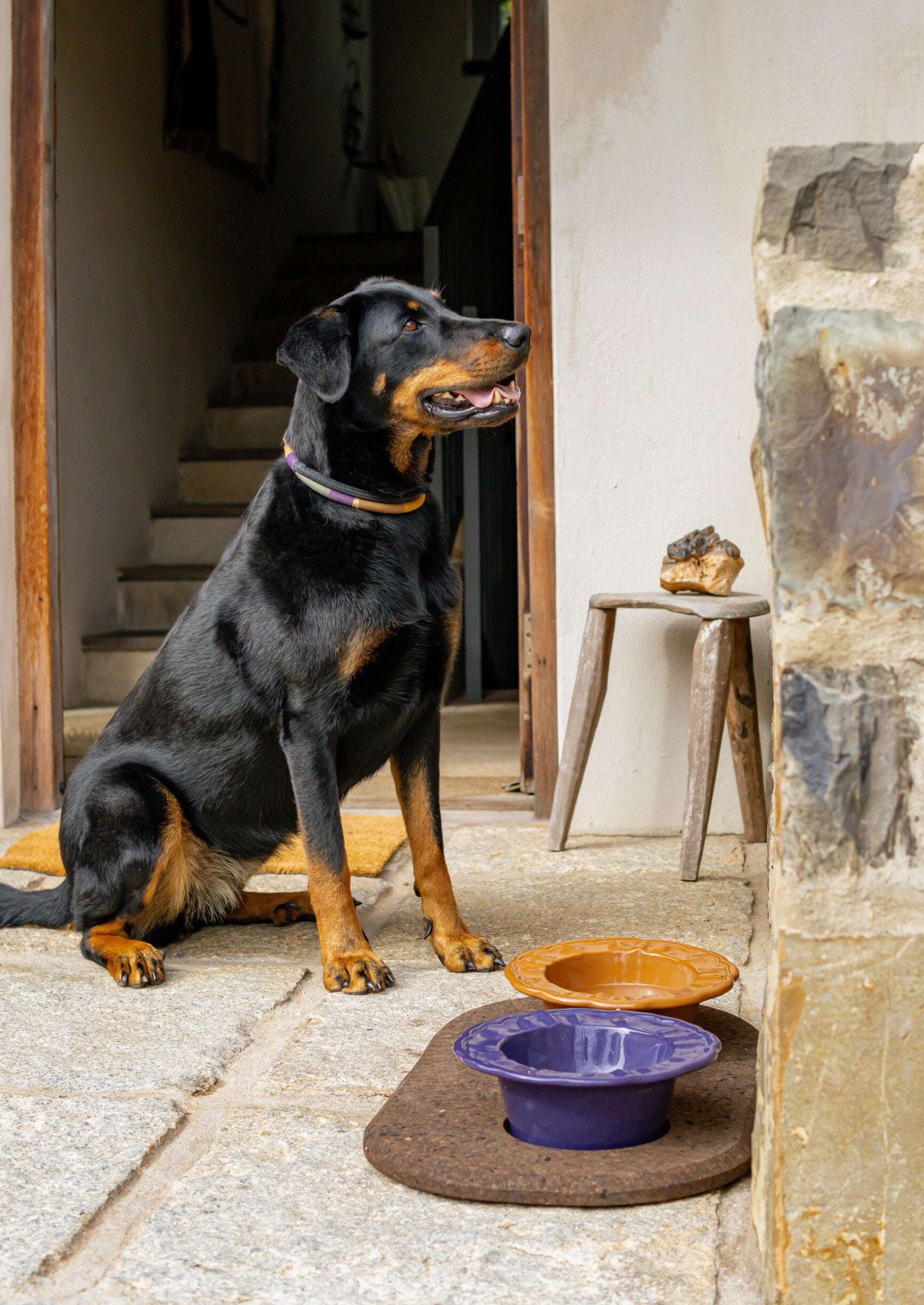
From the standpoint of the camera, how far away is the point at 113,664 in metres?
5.59

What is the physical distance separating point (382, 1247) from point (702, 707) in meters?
1.79

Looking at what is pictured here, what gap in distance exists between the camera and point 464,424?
2.23 meters

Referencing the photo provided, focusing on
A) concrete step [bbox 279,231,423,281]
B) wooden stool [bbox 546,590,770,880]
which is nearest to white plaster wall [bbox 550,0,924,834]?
wooden stool [bbox 546,590,770,880]

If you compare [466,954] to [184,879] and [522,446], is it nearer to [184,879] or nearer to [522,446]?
[184,879]

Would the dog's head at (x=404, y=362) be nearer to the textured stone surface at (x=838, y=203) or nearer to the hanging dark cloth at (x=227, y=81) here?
the textured stone surface at (x=838, y=203)

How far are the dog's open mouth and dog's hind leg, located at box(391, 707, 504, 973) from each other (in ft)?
1.83

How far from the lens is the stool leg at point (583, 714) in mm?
3090

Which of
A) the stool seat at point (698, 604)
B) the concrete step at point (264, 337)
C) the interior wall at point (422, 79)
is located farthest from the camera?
Result: the interior wall at point (422, 79)

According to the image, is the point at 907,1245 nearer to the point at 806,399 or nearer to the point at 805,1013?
the point at 805,1013

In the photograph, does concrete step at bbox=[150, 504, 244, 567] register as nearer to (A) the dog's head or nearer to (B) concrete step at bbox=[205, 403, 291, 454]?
(B) concrete step at bbox=[205, 403, 291, 454]

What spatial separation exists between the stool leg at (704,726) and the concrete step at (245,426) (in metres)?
4.68

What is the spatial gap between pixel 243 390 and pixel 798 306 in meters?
6.96

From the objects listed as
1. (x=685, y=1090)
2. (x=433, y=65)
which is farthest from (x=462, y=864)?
(x=433, y=65)

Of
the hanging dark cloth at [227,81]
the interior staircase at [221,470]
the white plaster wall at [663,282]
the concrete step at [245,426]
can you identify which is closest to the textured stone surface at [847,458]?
the white plaster wall at [663,282]
